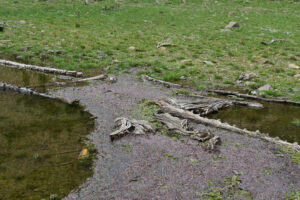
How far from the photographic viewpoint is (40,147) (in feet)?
28.7

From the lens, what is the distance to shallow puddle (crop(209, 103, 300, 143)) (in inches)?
414

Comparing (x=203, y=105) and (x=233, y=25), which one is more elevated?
(x=233, y=25)

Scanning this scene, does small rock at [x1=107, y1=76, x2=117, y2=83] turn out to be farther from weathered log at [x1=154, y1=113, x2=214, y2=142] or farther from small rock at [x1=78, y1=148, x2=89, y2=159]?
small rock at [x1=78, y1=148, x2=89, y2=159]

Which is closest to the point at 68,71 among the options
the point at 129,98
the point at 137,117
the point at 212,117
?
the point at 129,98

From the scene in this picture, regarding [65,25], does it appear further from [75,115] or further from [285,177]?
[285,177]

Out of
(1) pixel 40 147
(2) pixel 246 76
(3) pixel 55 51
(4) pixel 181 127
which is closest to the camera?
(1) pixel 40 147

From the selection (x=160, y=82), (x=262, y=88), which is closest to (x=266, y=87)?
(x=262, y=88)

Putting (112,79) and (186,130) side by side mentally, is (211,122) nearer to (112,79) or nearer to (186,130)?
(186,130)

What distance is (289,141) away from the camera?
9883mm

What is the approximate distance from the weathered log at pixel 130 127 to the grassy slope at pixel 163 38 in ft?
19.9

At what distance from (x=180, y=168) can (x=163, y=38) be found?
61.2 ft

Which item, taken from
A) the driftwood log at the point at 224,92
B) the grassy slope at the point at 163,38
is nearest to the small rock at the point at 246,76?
the grassy slope at the point at 163,38

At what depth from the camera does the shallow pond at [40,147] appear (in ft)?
23.4

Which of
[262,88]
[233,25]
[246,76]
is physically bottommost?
[262,88]
